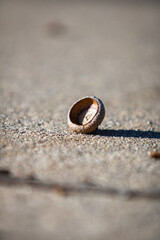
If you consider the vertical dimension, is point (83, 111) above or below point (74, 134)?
above

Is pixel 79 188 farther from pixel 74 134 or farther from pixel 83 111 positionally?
pixel 83 111

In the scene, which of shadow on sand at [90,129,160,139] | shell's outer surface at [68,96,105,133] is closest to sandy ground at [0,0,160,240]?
shadow on sand at [90,129,160,139]

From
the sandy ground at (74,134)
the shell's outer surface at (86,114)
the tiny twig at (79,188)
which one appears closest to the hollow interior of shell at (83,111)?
the shell's outer surface at (86,114)

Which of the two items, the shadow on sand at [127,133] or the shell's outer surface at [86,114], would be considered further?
the shadow on sand at [127,133]

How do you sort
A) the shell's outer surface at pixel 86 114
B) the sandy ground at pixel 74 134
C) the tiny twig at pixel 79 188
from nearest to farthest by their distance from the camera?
the sandy ground at pixel 74 134, the tiny twig at pixel 79 188, the shell's outer surface at pixel 86 114

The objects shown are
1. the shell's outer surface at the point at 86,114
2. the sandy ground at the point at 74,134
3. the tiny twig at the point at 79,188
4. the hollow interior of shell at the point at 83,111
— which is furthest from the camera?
the hollow interior of shell at the point at 83,111

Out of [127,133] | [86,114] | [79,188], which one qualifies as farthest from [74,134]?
[79,188]

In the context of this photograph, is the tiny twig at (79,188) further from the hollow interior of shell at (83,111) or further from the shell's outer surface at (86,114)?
the hollow interior of shell at (83,111)

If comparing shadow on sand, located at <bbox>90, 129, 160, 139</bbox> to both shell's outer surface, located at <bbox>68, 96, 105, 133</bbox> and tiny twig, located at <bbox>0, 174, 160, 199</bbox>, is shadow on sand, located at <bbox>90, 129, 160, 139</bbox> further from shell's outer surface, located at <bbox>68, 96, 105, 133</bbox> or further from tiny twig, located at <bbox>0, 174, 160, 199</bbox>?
tiny twig, located at <bbox>0, 174, 160, 199</bbox>
